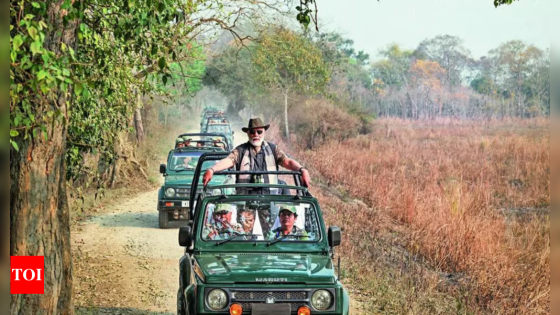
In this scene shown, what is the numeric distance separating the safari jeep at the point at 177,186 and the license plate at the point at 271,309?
843 centimetres

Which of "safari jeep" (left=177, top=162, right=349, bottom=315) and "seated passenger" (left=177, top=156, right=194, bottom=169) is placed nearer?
"safari jeep" (left=177, top=162, right=349, bottom=315)

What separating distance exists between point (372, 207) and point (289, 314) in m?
13.4

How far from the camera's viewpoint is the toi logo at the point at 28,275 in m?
6.38

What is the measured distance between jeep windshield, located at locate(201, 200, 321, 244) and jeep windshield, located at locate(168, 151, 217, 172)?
818 centimetres

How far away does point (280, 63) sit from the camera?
128 feet

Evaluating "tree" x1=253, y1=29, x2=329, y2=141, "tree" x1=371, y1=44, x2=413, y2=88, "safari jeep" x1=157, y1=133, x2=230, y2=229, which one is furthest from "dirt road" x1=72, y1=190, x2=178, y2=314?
"tree" x1=371, y1=44, x2=413, y2=88

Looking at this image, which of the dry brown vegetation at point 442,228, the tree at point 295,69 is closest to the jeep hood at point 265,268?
the dry brown vegetation at point 442,228

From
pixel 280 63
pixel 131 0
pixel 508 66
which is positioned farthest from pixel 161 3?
pixel 508 66

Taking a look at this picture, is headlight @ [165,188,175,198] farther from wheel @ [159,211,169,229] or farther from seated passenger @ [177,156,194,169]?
seated passenger @ [177,156,194,169]

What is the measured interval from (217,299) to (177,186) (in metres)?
8.77

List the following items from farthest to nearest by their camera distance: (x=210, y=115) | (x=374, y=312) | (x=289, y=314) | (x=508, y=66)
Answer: (x=508, y=66) → (x=210, y=115) → (x=374, y=312) → (x=289, y=314)

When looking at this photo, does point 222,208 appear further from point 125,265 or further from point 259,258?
point 125,265

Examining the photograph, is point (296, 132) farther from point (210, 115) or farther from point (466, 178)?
point (466, 178)

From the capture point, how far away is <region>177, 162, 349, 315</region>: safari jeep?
19.1 ft
